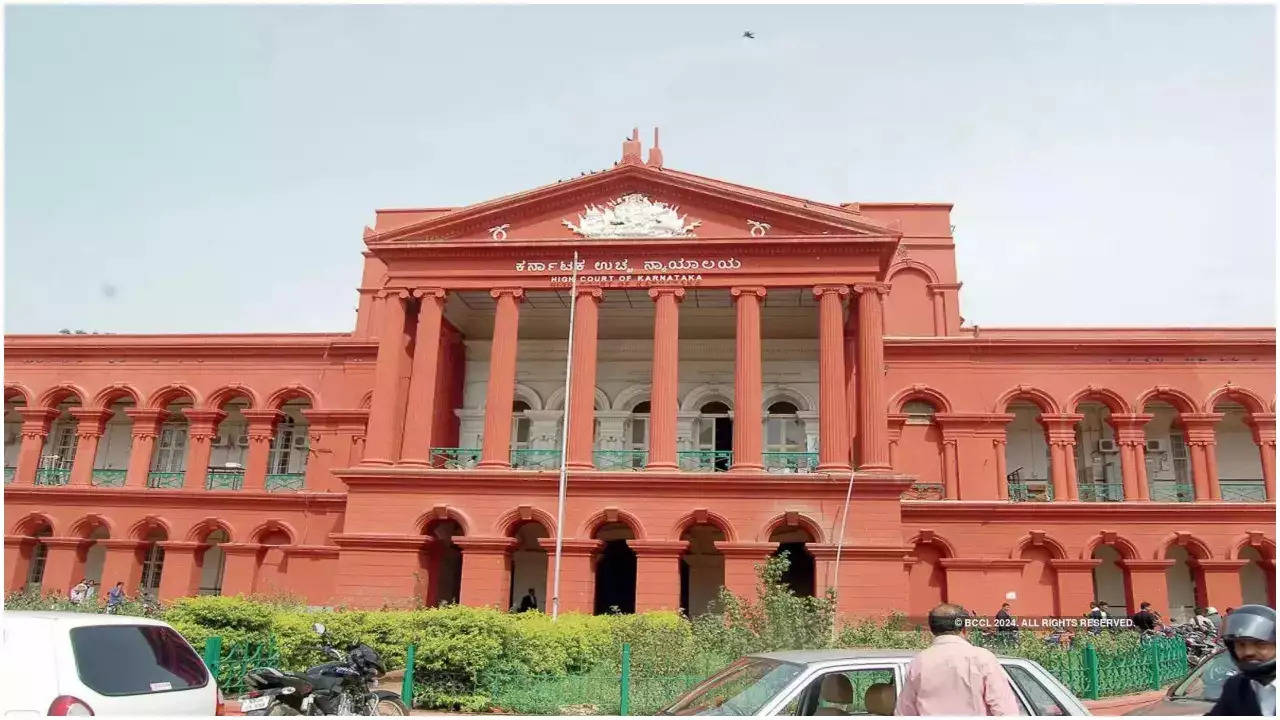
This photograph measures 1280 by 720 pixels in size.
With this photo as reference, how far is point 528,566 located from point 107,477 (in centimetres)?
1395

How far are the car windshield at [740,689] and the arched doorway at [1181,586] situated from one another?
23.2 meters


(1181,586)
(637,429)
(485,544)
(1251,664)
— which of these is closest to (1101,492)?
(1181,586)

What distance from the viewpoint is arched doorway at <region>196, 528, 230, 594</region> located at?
29.1 m

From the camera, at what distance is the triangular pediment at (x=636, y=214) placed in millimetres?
23547

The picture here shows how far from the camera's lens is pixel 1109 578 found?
2642 cm

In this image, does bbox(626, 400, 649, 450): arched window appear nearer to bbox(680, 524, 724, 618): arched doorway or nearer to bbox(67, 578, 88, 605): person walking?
bbox(680, 524, 724, 618): arched doorway

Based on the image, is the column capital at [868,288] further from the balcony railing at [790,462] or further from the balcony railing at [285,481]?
the balcony railing at [285,481]

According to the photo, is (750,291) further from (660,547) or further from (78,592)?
(78,592)

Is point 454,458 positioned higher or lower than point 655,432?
lower

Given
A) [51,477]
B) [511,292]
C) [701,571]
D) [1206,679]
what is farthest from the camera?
[51,477]

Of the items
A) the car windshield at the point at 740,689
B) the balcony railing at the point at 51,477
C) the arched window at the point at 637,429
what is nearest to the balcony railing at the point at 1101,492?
the arched window at the point at 637,429

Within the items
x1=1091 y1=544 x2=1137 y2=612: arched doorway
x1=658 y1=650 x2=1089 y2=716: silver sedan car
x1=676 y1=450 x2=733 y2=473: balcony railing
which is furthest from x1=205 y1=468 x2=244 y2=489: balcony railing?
x1=658 y1=650 x2=1089 y2=716: silver sedan car

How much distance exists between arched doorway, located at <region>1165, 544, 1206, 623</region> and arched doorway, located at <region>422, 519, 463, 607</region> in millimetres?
19087

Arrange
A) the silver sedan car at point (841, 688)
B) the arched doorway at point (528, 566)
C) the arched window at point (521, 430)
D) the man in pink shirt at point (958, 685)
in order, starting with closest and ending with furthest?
the man in pink shirt at point (958, 685) → the silver sedan car at point (841, 688) → the arched doorway at point (528, 566) → the arched window at point (521, 430)
